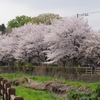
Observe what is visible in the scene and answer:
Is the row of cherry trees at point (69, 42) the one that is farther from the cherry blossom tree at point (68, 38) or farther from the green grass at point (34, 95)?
the green grass at point (34, 95)

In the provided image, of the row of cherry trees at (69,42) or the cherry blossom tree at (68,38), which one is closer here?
the row of cherry trees at (69,42)

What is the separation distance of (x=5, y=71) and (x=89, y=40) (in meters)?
19.3

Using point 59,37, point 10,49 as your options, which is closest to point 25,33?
point 10,49

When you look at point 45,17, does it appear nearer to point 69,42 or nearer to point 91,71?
point 69,42

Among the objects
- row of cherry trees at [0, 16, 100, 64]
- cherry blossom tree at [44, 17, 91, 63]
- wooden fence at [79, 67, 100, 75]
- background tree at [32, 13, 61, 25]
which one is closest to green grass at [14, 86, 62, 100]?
wooden fence at [79, 67, 100, 75]

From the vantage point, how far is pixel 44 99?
15211 millimetres

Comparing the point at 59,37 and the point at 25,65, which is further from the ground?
the point at 59,37

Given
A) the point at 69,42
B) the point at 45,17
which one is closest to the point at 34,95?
the point at 69,42

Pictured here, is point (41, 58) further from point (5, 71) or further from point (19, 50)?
point (5, 71)

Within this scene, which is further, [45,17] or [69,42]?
[45,17]

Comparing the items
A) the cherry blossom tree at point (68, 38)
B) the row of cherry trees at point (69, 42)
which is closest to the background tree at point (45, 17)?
the row of cherry trees at point (69, 42)

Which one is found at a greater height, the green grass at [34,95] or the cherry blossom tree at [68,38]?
the cherry blossom tree at [68,38]

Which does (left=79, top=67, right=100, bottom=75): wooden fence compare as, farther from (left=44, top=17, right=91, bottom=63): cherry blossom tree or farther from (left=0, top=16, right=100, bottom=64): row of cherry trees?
(left=44, top=17, right=91, bottom=63): cherry blossom tree

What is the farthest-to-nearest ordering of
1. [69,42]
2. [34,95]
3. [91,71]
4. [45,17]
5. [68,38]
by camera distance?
[45,17]
[69,42]
[68,38]
[91,71]
[34,95]
